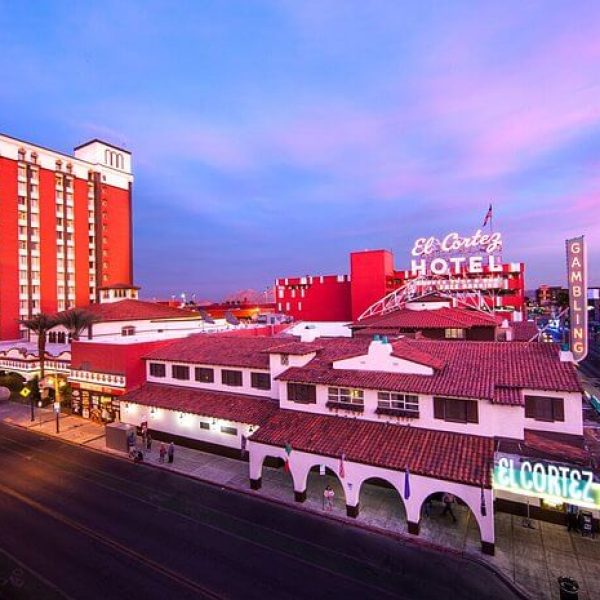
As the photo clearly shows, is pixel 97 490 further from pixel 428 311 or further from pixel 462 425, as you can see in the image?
pixel 428 311

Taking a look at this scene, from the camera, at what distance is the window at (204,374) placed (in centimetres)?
3531

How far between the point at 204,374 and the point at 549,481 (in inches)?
1082

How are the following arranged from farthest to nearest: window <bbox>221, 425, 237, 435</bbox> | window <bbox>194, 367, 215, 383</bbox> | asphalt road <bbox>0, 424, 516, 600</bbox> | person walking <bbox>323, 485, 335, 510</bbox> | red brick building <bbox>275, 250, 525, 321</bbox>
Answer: red brick building <bbox>275, 250, 525, 321</bbox> < window <bbox>194, 367, 215, 383</bbox> < window <bbox>221, 425, 237, 435</bbox> < person walking <bbox>323, 485, 335, 510</bbox> < asphalt road <bbox>0, 424, 516, 600</bbox>

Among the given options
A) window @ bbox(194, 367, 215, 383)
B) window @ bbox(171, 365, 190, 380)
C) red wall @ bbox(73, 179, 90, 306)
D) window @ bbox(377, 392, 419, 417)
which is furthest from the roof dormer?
red wall @ bbox(73, 179, 90, 306)

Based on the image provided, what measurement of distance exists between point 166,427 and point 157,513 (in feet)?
41.8

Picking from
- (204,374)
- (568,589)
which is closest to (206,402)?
(204,374)

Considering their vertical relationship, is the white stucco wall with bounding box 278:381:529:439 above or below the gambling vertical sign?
below

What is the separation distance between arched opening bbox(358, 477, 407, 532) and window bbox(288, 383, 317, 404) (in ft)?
21.5

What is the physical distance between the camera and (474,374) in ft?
78.0

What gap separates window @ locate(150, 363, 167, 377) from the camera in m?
38.6

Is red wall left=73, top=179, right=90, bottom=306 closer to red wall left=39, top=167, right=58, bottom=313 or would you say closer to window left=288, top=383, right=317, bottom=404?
red wall left=39, top=167, right=58, bottom=313

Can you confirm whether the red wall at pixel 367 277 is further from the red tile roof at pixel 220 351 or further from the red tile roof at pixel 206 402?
the red tile roof at pixel 206 402

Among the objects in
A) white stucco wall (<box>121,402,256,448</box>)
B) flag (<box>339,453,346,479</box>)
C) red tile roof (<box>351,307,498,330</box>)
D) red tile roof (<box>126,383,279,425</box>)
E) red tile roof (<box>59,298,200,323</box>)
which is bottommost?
white stucco wall (<box>121,402,256,448</box>)

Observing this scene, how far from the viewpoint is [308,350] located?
3059 centimetres
